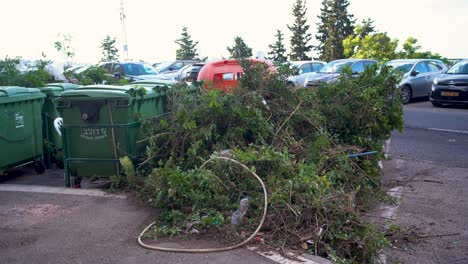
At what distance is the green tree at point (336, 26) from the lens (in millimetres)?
51062

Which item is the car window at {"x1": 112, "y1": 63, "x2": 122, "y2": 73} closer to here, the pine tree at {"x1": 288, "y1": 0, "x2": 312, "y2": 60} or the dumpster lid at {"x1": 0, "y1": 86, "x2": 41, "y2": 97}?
the dumpster lid at {"x1": 0, "y1": 86, "x2": 41, "y2": 97}

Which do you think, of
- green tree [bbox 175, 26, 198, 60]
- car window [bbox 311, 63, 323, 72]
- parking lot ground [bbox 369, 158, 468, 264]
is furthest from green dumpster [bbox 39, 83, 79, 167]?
green tree [bbox 175, 26, 198, 60]

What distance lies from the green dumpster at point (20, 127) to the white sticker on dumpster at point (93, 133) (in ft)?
5.61

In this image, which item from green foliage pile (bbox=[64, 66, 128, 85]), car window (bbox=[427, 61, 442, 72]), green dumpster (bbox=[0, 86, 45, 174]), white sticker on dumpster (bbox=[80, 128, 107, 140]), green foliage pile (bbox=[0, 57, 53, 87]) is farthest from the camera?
car window (bbox=[427, 61, 442, 72])

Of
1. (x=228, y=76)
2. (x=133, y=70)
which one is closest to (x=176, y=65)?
(x=133, y=70)

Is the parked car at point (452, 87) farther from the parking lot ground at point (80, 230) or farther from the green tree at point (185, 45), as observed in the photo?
the green tree at point (185, 45)

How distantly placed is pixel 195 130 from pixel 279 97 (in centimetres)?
151

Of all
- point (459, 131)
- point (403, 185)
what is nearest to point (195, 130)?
point (403, 185)

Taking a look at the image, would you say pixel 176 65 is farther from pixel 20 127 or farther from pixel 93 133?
pixel 93 133

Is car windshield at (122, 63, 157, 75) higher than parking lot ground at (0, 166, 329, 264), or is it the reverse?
car windshield at (122, 63, 157, 75)

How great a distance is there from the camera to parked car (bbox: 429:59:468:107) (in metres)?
16.0

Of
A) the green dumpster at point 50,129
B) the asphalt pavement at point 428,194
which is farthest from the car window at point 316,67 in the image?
the green dumpster at point 50,129

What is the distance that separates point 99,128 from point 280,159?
2707 millimetres

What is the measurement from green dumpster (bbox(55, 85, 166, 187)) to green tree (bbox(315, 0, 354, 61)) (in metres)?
46.2
